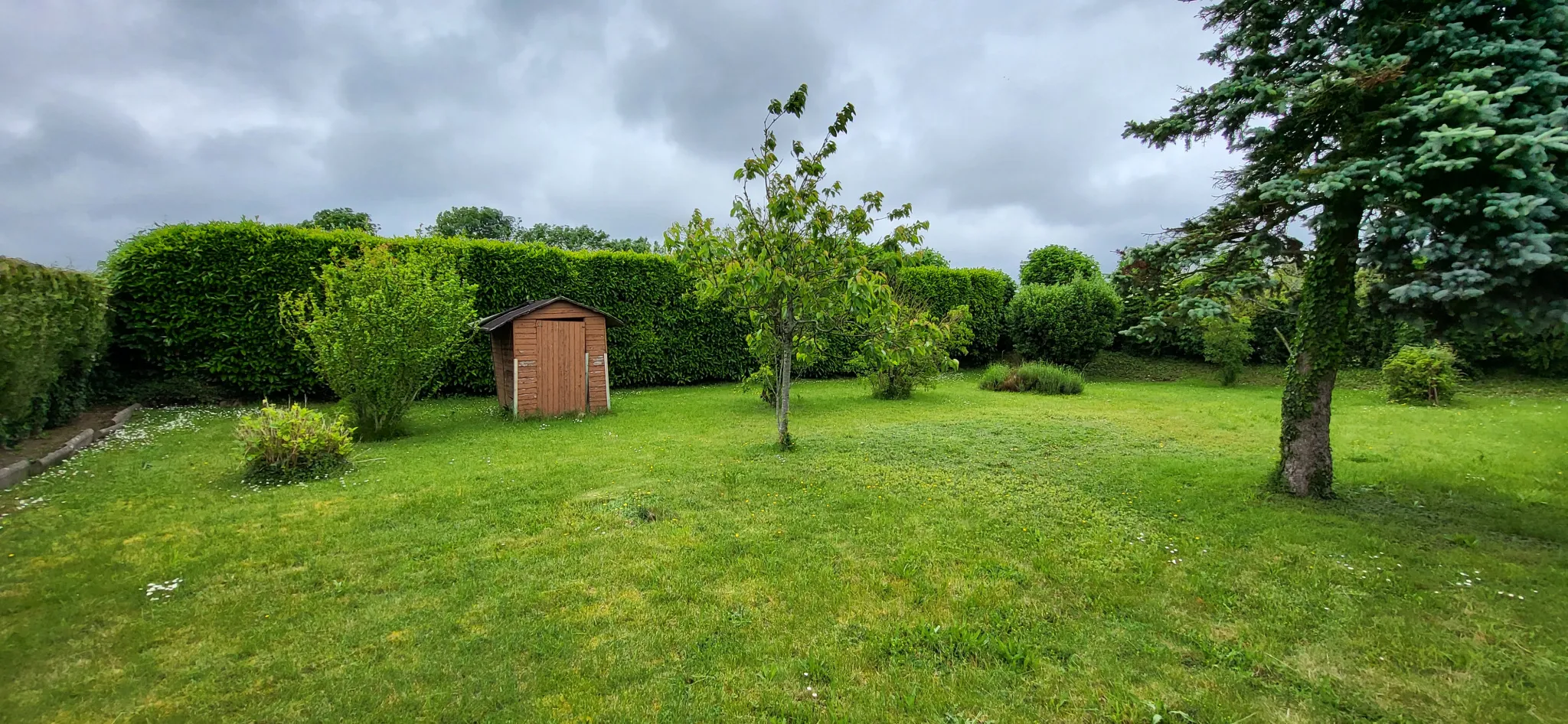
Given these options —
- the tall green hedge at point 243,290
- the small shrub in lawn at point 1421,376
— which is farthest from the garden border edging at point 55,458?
the small shrub in lawn at point 1421,376

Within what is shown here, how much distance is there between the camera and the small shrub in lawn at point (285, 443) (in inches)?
223

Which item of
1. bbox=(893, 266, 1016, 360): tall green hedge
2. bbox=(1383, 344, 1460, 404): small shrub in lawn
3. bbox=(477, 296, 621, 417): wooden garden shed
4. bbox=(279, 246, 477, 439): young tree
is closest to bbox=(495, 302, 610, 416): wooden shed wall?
bbox=(477, 296, 621, 417): wooden garden shed

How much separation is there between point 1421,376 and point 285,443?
18168 millimetres

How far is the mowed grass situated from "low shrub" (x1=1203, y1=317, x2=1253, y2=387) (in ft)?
32.7

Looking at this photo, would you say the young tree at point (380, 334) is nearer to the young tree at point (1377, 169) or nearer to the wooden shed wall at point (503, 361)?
the wooden shed wall at point (503, 361)

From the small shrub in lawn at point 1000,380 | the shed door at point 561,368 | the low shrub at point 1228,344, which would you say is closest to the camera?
the shed door at point 561,368

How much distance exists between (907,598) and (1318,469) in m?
4.49

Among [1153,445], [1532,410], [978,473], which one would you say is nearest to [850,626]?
[978,473]

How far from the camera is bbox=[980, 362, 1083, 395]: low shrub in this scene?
14336 millimetres

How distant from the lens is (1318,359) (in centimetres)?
503

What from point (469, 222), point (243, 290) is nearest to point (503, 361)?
point (243, 290)

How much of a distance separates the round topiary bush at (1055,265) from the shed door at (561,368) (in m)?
20.3

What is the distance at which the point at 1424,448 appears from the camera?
7254 mm

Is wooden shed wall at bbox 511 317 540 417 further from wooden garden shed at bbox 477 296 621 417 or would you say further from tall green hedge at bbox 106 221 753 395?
tall green hedge at bbox 106 221 753 395
